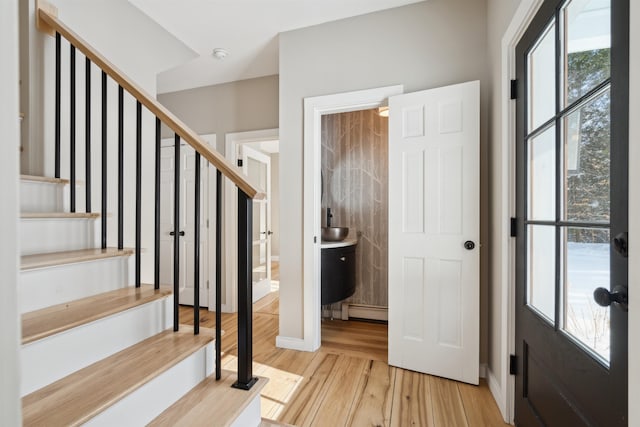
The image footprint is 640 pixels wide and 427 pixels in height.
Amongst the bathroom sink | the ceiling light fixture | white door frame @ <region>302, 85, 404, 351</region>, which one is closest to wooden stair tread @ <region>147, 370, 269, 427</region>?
white door frame @ <region>302, 85, 404, 351</region>

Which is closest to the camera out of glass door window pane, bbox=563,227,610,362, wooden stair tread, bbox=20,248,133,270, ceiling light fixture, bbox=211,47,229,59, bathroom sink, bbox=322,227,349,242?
glass door window pane, bbox=563,227,610,362

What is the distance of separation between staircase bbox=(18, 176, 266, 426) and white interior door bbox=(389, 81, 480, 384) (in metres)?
1.28

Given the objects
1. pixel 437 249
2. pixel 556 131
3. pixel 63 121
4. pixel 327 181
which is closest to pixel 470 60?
pixel 556 131

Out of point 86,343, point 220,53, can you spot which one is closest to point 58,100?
point 86,343

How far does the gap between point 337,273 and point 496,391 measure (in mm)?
1442

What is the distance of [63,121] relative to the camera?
6.21ft

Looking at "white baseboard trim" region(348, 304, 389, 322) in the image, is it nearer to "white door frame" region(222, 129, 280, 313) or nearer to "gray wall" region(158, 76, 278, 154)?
"white door frame" region(222, 129, 280, 313)

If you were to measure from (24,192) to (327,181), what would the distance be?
8.27 feet

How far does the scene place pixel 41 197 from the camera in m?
1.66

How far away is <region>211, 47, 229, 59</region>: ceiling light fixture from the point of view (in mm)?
2860

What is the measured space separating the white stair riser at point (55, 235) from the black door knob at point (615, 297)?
2206 mm

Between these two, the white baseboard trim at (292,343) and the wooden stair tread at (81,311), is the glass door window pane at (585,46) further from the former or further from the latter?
the white baseboard trim at (292,343)

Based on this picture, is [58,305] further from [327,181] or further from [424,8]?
[424,8]

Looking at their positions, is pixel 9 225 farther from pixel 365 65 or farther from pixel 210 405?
pixel 365 65
